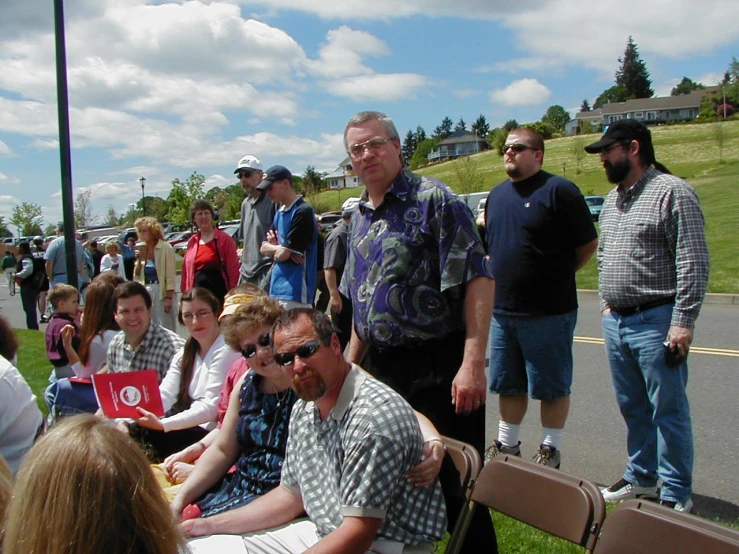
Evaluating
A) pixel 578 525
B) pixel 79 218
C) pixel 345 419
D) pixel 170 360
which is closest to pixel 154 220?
pixel 170 360

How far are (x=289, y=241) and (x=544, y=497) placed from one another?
3.66m

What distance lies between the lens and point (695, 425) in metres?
5.10

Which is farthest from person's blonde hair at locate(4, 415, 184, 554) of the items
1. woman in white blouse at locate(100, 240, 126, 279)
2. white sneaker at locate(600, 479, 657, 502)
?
woman in white blouse at locate(100, 240, 126, 279)

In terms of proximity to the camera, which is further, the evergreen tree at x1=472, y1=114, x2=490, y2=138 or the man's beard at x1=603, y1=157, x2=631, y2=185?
the evergreen tree at x1=472, y1=114, x2=490, y2=138

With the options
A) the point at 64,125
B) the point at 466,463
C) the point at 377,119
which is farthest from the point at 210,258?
the point at 466,463

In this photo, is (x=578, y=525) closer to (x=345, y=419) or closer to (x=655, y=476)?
(x=345, y=419)

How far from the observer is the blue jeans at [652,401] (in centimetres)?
347

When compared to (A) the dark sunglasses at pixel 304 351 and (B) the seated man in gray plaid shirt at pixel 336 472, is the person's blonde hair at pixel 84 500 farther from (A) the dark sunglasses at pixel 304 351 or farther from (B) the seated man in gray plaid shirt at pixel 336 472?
(A) the dark sunglasses at pixel 304 351

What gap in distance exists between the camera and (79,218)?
63.3 m

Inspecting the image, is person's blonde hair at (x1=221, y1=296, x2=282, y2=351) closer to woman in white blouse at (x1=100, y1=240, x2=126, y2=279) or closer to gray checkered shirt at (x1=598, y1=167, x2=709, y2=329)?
gray checkered shirt at (x1=598, y1=167, x2=709, y2=329)

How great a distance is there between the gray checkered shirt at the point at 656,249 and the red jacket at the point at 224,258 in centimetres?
411

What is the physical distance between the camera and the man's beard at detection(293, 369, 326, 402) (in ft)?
7.90

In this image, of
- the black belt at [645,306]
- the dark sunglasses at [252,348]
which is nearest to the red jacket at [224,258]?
the dark sunglasses at [252,348]

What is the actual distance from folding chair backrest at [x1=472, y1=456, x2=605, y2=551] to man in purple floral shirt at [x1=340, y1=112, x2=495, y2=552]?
324 millimetres
